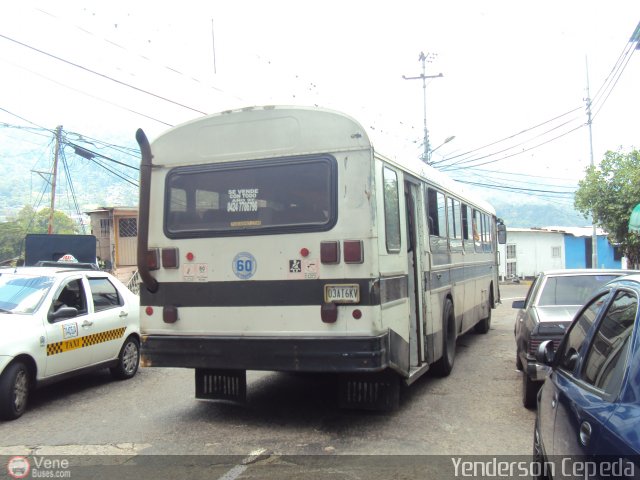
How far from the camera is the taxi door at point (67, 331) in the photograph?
6738mm

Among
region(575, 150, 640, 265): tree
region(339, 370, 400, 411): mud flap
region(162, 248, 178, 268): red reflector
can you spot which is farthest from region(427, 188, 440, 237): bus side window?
region(575, 150, 640, 265): tree

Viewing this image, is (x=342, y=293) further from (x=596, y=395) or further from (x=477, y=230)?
(x=477, y=230)

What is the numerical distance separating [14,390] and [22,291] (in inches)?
56.0

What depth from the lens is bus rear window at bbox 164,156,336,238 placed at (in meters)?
5.58

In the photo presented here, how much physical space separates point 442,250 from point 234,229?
3.58m

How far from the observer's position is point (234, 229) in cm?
585

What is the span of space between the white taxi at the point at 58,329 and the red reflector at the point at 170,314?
1681mm

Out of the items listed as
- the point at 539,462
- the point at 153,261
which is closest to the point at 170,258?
the point at 153,261

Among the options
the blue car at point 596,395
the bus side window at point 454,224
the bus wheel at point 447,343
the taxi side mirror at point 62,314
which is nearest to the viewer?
the blue car at point 596,395

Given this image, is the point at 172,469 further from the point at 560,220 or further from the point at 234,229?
the point at 560,220

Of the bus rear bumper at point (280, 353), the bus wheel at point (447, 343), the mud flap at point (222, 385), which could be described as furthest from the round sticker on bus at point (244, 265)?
the bus wheel at point (447, 343)

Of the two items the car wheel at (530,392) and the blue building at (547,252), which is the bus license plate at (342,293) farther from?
the blue building at (547,252)

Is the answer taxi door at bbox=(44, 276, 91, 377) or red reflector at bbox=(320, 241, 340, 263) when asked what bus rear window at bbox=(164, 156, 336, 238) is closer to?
red reflector at bbox=(320, 241, 340, 263)

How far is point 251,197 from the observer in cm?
585
